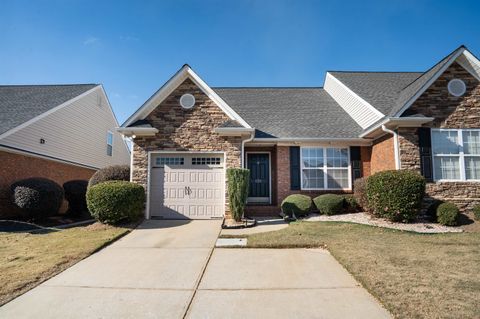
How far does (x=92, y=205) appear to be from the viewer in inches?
394

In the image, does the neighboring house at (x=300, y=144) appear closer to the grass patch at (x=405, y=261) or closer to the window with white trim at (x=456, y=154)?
the window with white trim at (x=456, y=154)

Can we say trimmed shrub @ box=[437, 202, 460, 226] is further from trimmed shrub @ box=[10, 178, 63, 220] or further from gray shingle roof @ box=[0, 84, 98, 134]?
gray shingle roof @ box=[0, 84, 98, 134]

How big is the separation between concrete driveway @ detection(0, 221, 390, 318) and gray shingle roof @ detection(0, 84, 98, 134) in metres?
10.6

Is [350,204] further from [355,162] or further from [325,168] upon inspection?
[355,162]

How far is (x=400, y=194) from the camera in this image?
31.7 feet

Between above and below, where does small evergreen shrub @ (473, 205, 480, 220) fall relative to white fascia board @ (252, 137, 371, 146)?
below

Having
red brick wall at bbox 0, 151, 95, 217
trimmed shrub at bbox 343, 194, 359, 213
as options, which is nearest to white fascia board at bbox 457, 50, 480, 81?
trimmed shrub at bbox 343, 194, 359, 213

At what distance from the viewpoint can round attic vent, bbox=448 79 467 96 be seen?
11227mm

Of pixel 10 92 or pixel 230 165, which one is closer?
pixel 230 165

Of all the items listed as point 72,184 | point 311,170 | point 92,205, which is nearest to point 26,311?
point 92,205

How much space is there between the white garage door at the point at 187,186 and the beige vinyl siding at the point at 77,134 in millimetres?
6872

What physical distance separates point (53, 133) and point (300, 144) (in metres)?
12.7

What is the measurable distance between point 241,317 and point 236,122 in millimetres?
8495

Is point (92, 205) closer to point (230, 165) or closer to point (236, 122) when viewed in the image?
point (230, 165)
